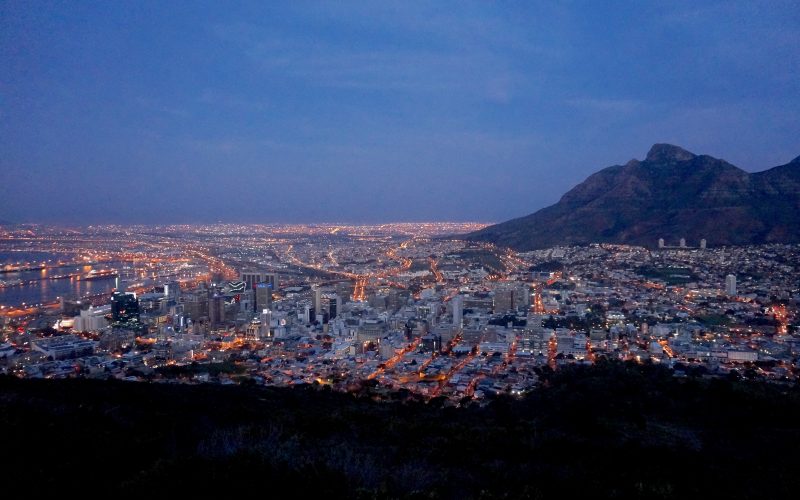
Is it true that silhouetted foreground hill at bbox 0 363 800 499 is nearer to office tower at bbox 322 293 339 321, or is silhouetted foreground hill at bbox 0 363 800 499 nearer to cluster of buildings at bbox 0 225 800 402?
cluster of buildings at bbox 0 225 800 402

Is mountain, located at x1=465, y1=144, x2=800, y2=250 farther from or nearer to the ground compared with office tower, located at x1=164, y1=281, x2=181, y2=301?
farther from the ground

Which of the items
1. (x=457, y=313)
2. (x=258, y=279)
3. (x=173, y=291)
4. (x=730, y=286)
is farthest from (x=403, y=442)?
(x=258, y=279)

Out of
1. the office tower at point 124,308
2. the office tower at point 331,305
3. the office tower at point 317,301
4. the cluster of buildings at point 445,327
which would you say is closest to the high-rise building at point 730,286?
the cluster of buildings at point 445,327

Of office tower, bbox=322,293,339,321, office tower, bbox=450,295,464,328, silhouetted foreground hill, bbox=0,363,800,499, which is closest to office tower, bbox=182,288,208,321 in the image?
office tower, bbox=322,293,339,321

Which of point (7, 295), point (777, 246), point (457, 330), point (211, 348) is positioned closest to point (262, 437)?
point (211, 348)

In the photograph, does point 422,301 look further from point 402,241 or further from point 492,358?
point 402,241

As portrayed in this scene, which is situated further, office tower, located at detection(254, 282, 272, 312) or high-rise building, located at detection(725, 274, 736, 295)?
office tower, located at detection(254, 282, 272, 312)

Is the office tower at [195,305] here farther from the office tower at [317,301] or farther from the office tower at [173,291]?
the office tower at [317,301]
